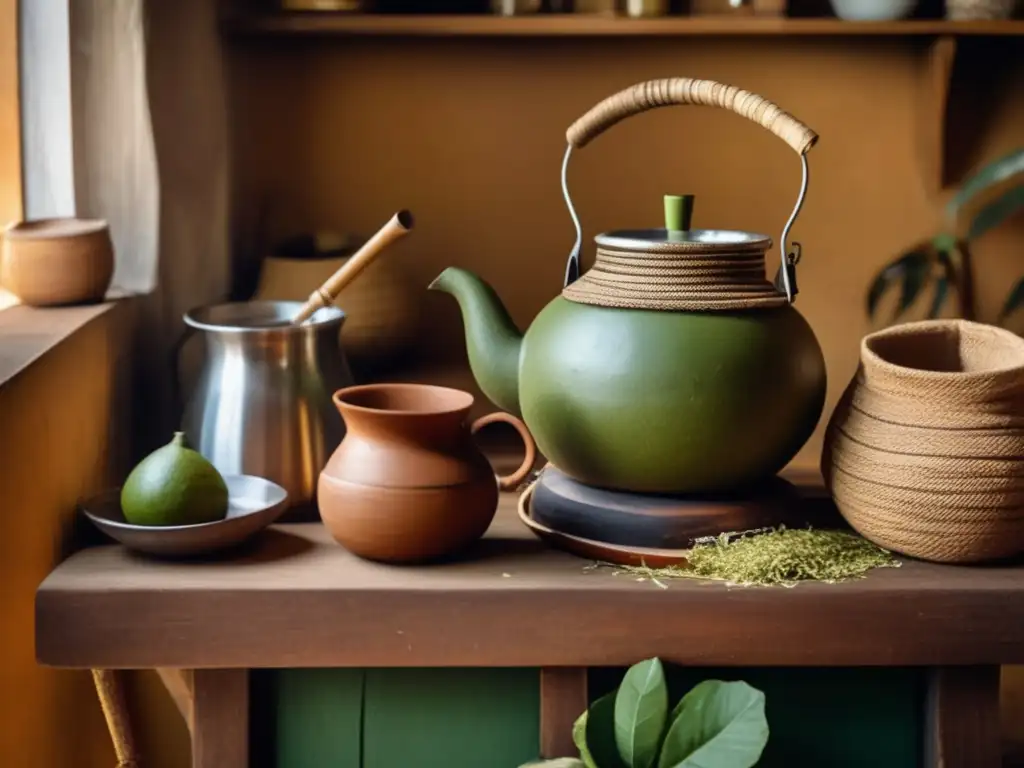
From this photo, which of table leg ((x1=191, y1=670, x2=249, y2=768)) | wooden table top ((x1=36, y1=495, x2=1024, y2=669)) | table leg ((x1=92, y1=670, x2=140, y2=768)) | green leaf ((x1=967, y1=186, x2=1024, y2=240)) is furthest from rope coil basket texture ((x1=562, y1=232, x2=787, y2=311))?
green leaf ((x1=967, y1=186, x2=1024, y2=240))

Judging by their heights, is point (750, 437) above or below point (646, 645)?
above

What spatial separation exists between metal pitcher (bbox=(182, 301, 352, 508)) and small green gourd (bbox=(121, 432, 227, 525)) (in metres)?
0.13

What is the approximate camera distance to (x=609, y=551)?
1.08 m

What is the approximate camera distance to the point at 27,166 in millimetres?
1351

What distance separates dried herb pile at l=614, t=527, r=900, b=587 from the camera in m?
1.04

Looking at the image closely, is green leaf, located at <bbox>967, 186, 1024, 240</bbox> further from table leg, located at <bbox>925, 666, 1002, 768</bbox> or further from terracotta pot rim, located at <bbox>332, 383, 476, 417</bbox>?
terracotta pot rim, located at <bbox>332, 383, 476, 417</bbox>

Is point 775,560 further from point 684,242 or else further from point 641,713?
point 684,242

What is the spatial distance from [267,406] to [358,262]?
0.17 metres

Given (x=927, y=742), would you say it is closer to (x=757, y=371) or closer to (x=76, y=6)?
(x=757, y=371)

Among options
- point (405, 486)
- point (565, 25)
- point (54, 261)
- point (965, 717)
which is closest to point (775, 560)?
point (965, 717)

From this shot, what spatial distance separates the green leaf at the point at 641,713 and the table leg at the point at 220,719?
0.32 meters

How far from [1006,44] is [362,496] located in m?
1.41

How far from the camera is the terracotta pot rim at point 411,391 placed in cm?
104

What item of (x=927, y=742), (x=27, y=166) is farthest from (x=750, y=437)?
(x=27, y=166)
